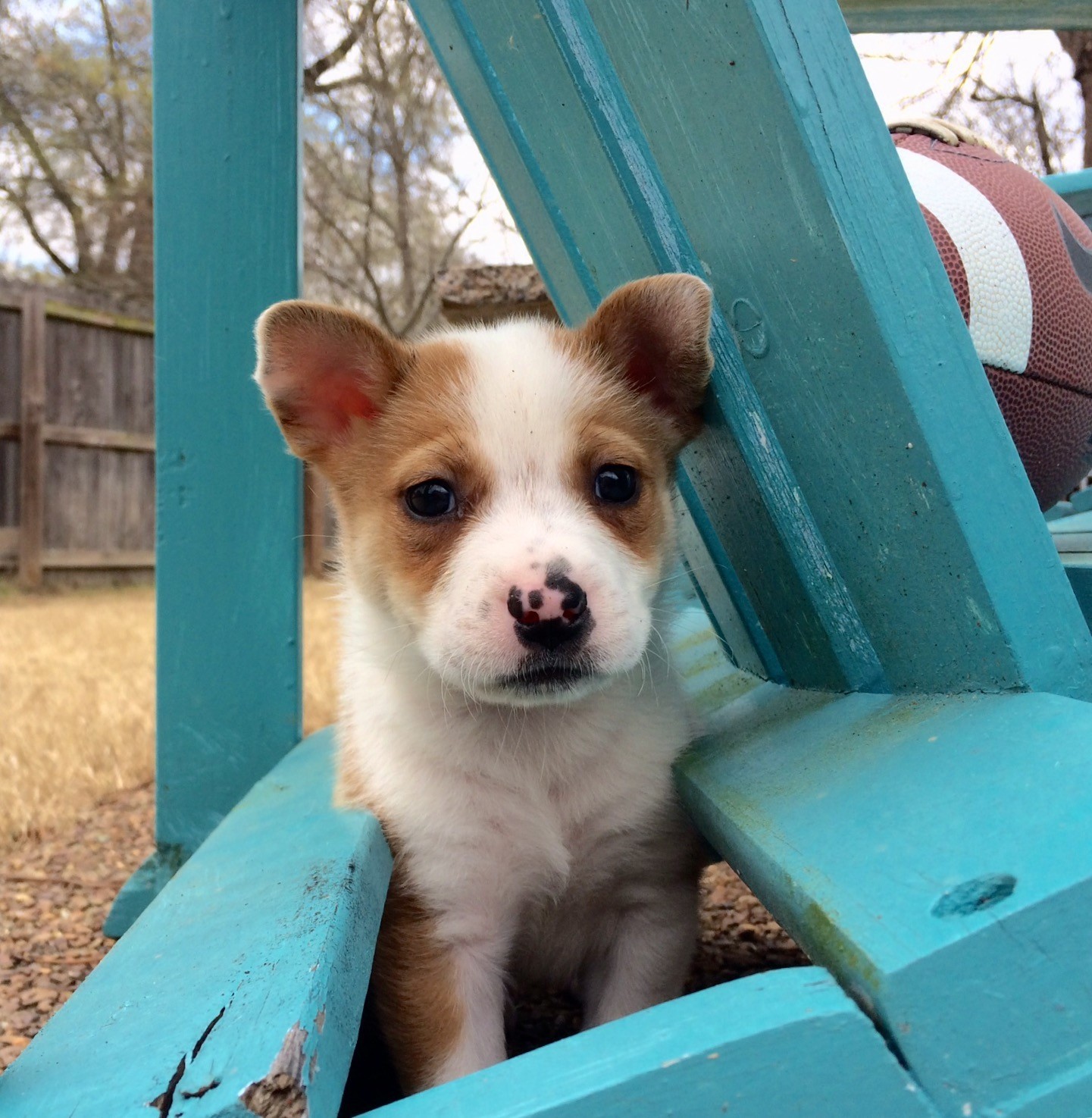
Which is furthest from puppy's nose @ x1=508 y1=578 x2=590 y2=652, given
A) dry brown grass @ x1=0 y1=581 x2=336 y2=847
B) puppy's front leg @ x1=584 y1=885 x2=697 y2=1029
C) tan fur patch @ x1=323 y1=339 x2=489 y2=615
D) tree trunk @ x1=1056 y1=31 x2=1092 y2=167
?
tree trunk @ x1=1056 y1=31 x2=1092 y2=167

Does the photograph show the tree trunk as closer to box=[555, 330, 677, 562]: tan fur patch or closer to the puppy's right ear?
box=[555, 330, 677, 562]: tan fur patch

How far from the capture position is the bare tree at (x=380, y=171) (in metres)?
7.18

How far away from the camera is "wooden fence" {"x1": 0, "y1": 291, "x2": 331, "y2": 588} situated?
6734 mm

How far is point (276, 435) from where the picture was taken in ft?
8.37

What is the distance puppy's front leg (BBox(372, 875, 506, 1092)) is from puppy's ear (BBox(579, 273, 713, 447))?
905mm

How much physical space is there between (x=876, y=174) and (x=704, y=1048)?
0.86 m

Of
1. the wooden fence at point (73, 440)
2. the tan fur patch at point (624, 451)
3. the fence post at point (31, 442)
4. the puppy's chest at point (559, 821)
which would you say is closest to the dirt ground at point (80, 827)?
the puppy's chest at point (559, 821)

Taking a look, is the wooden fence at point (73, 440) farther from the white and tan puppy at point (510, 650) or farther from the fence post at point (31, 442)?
the white and tan puppy at point (510, 650)

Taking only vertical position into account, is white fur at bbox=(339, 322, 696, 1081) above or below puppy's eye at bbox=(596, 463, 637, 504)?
below

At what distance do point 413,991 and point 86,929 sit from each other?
124 centimetres

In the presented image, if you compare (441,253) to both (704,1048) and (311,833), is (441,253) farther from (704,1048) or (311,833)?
(704,1048)

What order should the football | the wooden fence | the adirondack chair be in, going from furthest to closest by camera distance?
the wooden fence, the football, the adirondack chair

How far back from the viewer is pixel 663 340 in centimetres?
164

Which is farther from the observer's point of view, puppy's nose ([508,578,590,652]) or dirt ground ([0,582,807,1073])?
dirt ground ([0,582,807,1073])
